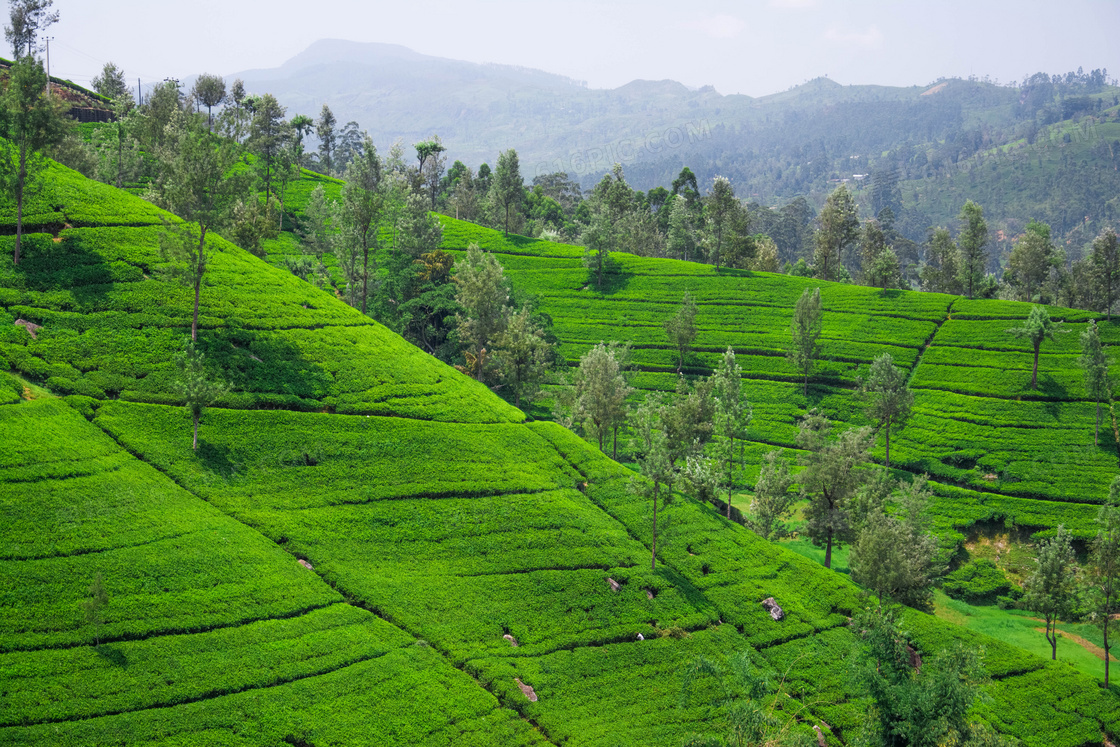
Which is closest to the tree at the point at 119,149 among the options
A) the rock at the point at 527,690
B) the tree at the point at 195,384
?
the tree at the point at 195,384

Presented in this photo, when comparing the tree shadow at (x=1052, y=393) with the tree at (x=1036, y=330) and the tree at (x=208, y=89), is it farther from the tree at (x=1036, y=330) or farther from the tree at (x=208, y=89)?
the tree at (x=208, y=89)

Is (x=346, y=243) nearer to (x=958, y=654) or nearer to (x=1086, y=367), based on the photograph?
(x=958, y=654)

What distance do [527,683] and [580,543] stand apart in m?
14.5

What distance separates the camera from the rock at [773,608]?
58.8m

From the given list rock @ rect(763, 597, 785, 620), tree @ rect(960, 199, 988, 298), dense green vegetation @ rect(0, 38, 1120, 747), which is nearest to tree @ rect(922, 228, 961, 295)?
tree @ rect(960, 199, 988, 298)

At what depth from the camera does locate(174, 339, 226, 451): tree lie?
5606cm

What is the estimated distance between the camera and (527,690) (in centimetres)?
4656

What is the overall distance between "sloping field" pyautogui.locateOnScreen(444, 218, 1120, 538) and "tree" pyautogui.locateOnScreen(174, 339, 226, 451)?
211 ft

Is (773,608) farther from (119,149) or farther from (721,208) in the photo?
(119,149)

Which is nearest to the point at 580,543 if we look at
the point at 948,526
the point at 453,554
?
the point at 453,554

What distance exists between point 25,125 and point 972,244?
142654mm

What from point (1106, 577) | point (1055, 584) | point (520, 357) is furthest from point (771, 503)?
point (520, 357)

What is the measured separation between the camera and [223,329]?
6950 centimetres

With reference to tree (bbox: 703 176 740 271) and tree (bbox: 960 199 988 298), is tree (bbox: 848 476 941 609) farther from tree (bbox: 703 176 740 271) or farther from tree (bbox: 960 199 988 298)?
tree (bbox: 703 176 740 271)
